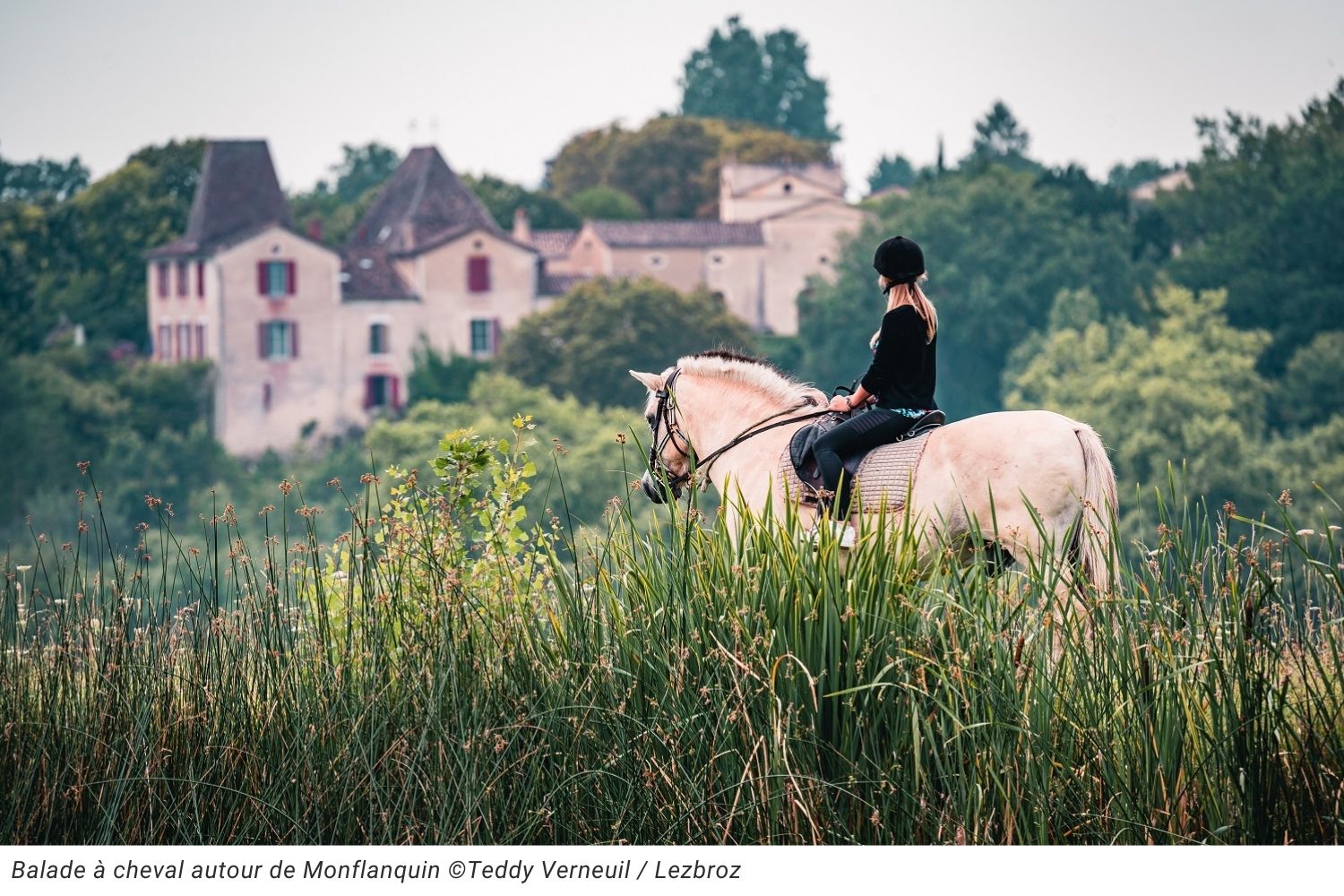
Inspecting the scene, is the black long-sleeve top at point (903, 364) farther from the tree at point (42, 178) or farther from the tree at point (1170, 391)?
the tree at point (42, 178)

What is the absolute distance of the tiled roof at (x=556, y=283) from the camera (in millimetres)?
88938

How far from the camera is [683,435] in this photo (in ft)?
27.3

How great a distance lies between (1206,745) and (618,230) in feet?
290

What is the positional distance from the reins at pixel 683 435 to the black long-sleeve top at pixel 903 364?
34 cm

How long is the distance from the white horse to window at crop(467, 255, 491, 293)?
8030 centimetres

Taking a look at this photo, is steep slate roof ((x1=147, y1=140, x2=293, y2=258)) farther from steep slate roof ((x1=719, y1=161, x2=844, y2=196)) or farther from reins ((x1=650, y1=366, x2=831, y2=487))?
reins ((x1=650, y1=366, x2=831, y2=487))

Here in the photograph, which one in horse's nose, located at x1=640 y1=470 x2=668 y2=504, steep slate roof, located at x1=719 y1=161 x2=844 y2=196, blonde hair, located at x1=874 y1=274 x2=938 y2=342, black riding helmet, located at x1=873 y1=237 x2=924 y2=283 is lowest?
horse's nose, located at x1=640 y1=470 x2=668 y2=504

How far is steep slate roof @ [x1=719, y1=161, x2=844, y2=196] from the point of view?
98.8 meters

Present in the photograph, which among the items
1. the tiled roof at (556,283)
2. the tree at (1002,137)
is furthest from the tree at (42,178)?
the tree at (1002,137)

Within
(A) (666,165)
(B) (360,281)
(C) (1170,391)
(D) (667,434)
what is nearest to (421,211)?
(B) (360,281)

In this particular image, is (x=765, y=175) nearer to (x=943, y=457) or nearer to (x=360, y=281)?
(x=360, y=281)

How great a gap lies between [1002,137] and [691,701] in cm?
11091

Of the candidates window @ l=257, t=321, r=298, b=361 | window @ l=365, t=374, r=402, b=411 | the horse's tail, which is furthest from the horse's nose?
window @ l=365, t=374, r=402, b=411

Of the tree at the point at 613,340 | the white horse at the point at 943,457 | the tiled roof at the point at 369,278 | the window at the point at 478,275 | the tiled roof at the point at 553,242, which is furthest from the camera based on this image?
the tiled roof at the point at 553,242
